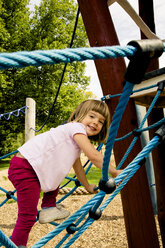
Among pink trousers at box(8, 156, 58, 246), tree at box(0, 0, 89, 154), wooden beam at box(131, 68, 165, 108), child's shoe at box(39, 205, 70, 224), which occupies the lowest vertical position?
child's shoe at box(39, 205, 70, 224)

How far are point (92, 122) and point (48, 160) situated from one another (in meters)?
0.33

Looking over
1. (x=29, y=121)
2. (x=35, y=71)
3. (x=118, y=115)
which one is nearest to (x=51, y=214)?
(x=118, y=115)

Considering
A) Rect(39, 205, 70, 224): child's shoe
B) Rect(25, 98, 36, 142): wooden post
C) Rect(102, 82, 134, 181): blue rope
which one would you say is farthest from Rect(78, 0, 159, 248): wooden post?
Rect(25, 98, 36, 142): wooden post

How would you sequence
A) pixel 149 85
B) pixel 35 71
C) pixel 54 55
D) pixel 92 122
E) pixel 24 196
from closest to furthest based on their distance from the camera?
pixel 54 55, pixel 24 196, pixel 92 122, pixel 149 85, pixel 35 71

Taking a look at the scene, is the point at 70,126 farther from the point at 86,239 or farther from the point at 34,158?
the point at 86,239

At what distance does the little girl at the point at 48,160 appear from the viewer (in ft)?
3.97

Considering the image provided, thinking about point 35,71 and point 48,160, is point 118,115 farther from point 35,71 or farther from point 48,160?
point 35,71

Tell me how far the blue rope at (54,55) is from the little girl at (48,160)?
28.7 inches

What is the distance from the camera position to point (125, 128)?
1699 mm

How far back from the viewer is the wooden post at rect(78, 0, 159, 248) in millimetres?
1654

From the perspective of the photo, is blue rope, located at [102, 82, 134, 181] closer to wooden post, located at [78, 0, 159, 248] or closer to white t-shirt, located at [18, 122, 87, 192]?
white t-shirt, located at [18, 122, 87, 192]

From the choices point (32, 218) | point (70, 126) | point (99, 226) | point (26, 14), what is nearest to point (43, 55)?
point (70, 126)

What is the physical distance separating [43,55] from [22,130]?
30.6 ft

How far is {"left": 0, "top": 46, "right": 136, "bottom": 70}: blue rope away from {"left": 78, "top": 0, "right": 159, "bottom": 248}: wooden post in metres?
1.14
